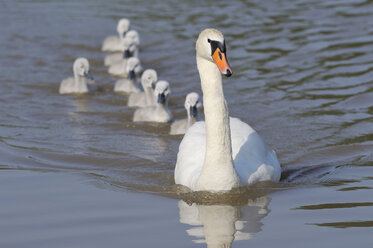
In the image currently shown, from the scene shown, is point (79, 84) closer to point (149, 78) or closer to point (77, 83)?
point (77, 83)

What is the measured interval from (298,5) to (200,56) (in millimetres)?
13042

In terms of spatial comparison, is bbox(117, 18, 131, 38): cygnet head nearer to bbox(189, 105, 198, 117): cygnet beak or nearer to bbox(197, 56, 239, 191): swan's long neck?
bbox(189, 105, 198, 117): cygnet beak

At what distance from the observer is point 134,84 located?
1477cm

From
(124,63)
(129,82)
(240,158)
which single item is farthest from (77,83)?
(240,158)

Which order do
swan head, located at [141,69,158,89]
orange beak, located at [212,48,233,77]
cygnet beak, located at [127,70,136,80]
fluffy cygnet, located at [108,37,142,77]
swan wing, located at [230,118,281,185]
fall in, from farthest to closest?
fluffy cygnet, located at [108,37,142,77], cygnet beak, located at [127,70,136,80], swan head, located at [141,69,158,89], swan wing, located at [230,118,281,185], orange beak, located at [212,48,233,77]

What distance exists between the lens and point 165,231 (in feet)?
22.1

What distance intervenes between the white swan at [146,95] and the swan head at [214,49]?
20.2 ft

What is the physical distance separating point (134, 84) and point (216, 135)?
24.0 feet

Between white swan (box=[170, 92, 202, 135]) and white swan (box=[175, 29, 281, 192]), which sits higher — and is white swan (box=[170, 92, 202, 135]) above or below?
above

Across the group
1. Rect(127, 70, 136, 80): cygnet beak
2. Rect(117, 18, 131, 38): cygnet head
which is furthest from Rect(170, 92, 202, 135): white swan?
Rect(117, 18, 131, 38): cygnet head

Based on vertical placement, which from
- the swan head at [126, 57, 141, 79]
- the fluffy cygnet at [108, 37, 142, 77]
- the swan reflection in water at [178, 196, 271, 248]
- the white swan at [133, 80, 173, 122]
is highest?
the fluffy cygnet at [108, 37, 142, 77]

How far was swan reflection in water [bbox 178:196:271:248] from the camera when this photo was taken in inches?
257

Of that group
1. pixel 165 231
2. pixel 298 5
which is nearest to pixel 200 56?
pixel 165 231

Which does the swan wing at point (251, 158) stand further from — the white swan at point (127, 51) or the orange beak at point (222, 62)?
the white swan at point (127, 51)
